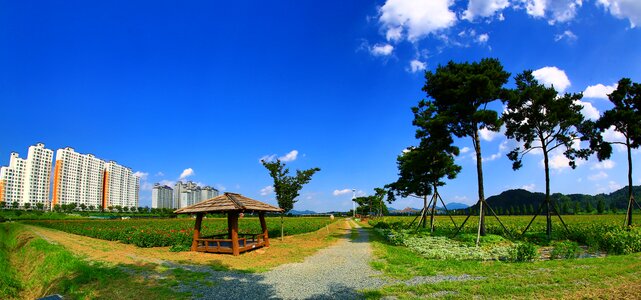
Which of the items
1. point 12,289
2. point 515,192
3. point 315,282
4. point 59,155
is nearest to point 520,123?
point 315,282

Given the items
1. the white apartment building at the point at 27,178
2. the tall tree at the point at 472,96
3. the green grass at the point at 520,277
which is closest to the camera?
the green grass at the point at 520,277

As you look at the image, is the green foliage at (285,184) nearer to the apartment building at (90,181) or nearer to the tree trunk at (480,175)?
the tree trunk at (480,175)

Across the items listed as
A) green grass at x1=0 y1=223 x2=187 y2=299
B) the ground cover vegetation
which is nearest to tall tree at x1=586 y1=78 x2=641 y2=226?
the ground cover vegetation

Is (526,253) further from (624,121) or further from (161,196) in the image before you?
(161,196)

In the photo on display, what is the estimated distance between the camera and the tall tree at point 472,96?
17.6 meters

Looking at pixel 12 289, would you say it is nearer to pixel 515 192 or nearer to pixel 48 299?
pixel 48 299

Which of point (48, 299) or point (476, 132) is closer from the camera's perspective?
point (48, 299)

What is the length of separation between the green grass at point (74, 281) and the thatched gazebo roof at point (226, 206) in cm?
454

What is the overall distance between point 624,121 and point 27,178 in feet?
480

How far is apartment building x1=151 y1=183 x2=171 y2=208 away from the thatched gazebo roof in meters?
159

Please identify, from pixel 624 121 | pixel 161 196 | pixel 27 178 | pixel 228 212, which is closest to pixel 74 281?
pixel 228 212

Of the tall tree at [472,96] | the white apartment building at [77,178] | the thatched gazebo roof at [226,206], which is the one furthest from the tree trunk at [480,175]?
the white apartment building at [77,178]

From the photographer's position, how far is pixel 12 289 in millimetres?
11023

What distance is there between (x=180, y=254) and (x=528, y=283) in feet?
45.0
